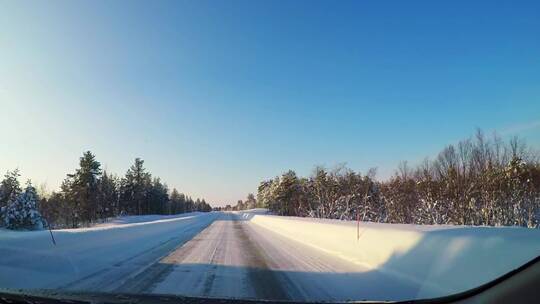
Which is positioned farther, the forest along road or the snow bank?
the forest along road

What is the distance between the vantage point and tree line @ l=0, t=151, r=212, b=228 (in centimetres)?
8331

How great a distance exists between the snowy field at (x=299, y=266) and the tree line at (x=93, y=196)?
39.2 m

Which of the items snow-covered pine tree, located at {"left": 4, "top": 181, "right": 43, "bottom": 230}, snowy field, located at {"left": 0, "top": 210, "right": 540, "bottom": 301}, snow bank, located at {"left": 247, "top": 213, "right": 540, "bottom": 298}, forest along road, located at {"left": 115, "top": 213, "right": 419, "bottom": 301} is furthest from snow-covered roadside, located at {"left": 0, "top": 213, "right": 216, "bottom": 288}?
snow-covered pine tree, located at {"left": 4, "top": 181, "right": 43, "bottom": 230}

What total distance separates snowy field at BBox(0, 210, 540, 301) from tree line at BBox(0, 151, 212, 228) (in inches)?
1544

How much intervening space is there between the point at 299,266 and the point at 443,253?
557 cm

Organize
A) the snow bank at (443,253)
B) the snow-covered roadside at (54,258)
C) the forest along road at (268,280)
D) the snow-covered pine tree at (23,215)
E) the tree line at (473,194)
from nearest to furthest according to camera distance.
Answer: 1. the snow bank at (443,253)
2. the forest along road at (268,280)
3. the snow-covered roadside at (54,258)
4. the tree line at (473,194)
5. the snow-covered pine tree at (23,215)

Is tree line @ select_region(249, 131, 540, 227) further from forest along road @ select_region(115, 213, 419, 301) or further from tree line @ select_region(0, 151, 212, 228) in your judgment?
tree line @ select_region(0, 151, 212, 228)

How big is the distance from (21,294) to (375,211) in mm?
46008

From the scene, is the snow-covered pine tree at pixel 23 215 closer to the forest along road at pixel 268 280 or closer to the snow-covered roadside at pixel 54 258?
the snow-covered roadside at pixel 54 258

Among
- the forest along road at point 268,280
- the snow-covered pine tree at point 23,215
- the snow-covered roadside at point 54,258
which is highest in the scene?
the snow-covered pine tree at point 23,215

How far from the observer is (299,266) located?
13.1 m

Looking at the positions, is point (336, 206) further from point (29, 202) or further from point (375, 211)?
point (29, 202)

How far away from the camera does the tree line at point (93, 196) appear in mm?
83312

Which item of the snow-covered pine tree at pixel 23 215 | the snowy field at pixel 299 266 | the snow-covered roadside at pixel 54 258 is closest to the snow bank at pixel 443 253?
the snowy field at pixel 299 266
